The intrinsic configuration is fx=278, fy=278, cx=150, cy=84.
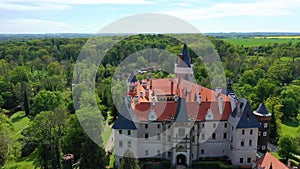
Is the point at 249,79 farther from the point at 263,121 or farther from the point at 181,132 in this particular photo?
the point at 181,132

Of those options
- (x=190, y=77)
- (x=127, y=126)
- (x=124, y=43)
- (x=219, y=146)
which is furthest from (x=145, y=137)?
(x=124, y=43)

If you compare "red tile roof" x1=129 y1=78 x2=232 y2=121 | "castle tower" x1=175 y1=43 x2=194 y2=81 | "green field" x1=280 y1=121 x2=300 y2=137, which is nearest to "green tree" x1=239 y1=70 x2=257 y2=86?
"green field" x1=280 y1=121 x2=300 y2=137

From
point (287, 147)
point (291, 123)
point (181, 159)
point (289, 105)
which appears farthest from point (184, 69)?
point (289, 105)

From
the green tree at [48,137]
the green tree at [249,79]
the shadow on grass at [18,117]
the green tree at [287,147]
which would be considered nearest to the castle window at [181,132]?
the green tree at [287,147]

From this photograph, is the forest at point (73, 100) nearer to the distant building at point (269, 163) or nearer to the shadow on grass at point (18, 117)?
the shadow on grass at point (18, 117)

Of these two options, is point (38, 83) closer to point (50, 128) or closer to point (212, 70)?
point (50, 128)

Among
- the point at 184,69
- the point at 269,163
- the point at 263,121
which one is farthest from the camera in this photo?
the point at 184,69

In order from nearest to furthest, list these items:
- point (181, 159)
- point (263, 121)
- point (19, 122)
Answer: point (181, 159), point (263, 121), point (19, 122)
